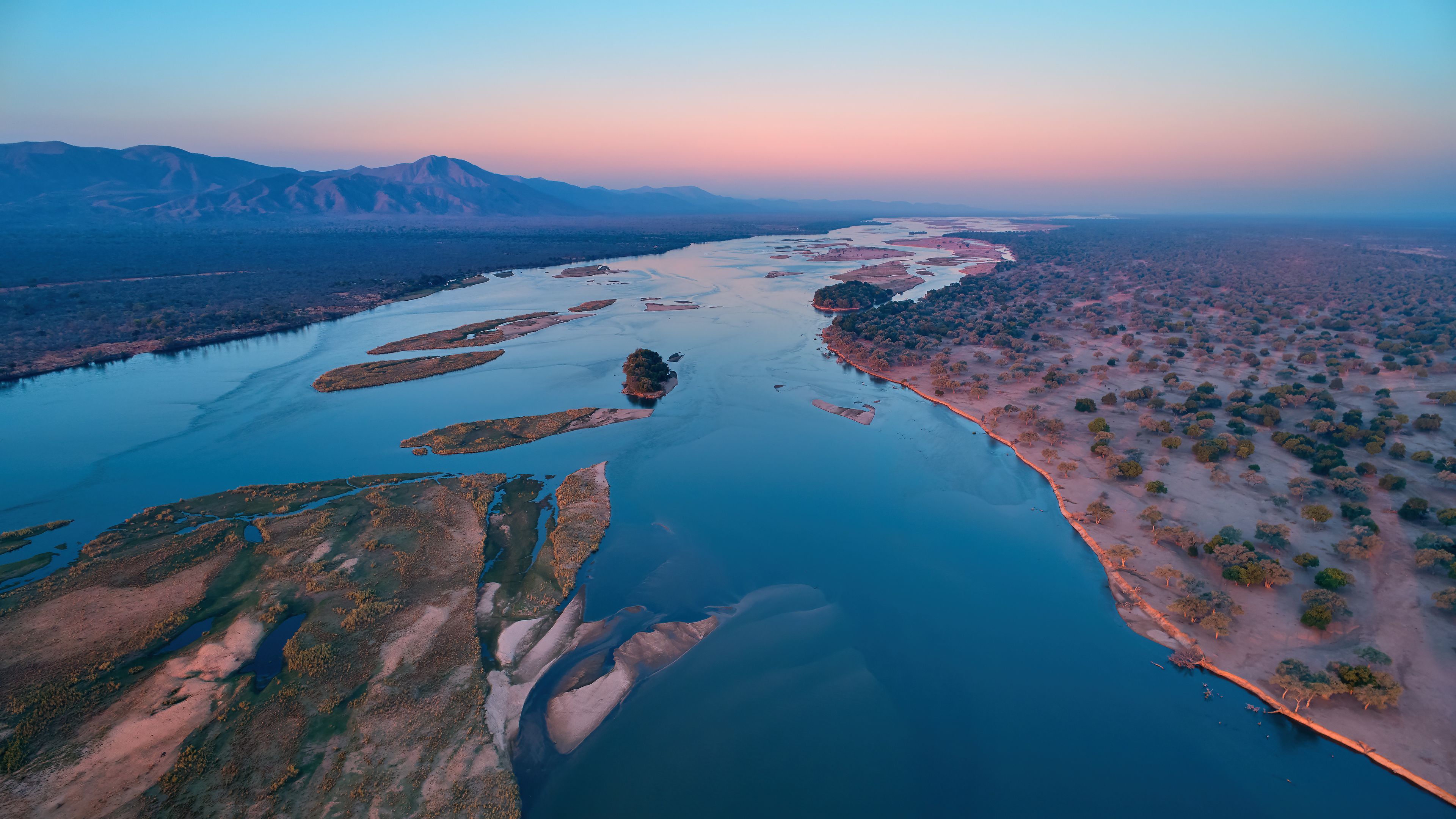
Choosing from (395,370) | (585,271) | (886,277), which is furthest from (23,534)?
(886,277)

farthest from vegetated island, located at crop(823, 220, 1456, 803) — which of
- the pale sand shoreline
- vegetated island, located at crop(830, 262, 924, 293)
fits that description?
vegetated island, located at crop(830, 262, 924, 293)

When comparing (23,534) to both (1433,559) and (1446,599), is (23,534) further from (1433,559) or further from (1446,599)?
(1433,559)

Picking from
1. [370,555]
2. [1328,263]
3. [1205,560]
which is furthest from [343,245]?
[1328,263]

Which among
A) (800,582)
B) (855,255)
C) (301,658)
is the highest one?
(855,255)

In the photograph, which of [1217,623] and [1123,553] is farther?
[1123,553]

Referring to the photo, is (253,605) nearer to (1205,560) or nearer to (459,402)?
(459,402)

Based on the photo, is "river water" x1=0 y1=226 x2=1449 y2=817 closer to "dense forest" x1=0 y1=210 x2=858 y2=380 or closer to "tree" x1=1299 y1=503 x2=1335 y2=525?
"dense forest" x1=0 y1=210 x2=858 y2=380
